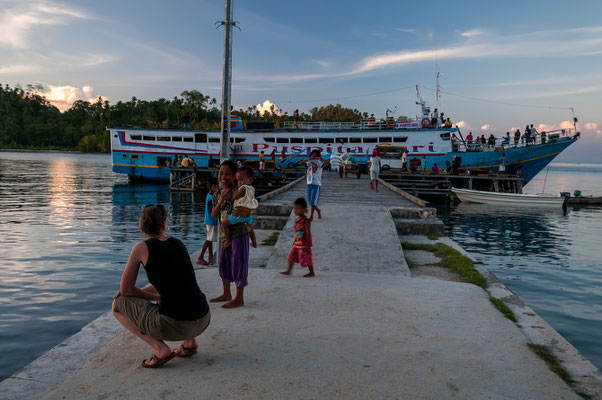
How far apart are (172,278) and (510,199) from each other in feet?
95.6

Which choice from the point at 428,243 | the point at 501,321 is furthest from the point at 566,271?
the point at 501,321

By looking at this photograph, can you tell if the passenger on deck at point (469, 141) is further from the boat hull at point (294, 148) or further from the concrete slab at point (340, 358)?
the concrete slab at point (340, 358)

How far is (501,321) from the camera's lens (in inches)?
181

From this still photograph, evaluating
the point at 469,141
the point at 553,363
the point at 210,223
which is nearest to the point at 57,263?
the point at 210,223

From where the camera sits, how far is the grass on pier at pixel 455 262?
6.63m

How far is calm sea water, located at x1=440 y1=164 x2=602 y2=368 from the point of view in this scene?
7368 mm

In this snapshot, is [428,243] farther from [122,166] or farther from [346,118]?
[346,118]

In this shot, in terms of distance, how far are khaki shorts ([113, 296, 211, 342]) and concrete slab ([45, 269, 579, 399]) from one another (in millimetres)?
280

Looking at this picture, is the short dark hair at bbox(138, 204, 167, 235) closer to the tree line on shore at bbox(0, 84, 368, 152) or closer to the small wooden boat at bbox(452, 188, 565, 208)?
the small wooden boat at bbox(452, 188, 565, 208)

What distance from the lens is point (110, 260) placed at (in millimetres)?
10922

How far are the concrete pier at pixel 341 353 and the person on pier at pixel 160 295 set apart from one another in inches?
11.0

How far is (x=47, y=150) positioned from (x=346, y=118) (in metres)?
111

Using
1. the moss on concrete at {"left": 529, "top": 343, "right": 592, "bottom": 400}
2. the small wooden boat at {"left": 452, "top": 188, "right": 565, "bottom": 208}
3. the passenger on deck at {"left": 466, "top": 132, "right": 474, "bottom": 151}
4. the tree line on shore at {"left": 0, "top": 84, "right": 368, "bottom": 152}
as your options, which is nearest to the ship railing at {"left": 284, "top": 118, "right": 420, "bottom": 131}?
the passenger on deck at {"left": 466, "top": 132, "right": 474, "bottom": 151}

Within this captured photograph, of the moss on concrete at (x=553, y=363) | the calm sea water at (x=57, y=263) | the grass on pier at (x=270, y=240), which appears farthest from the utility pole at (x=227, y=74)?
the moss on concrete at (x=553, y=363)
